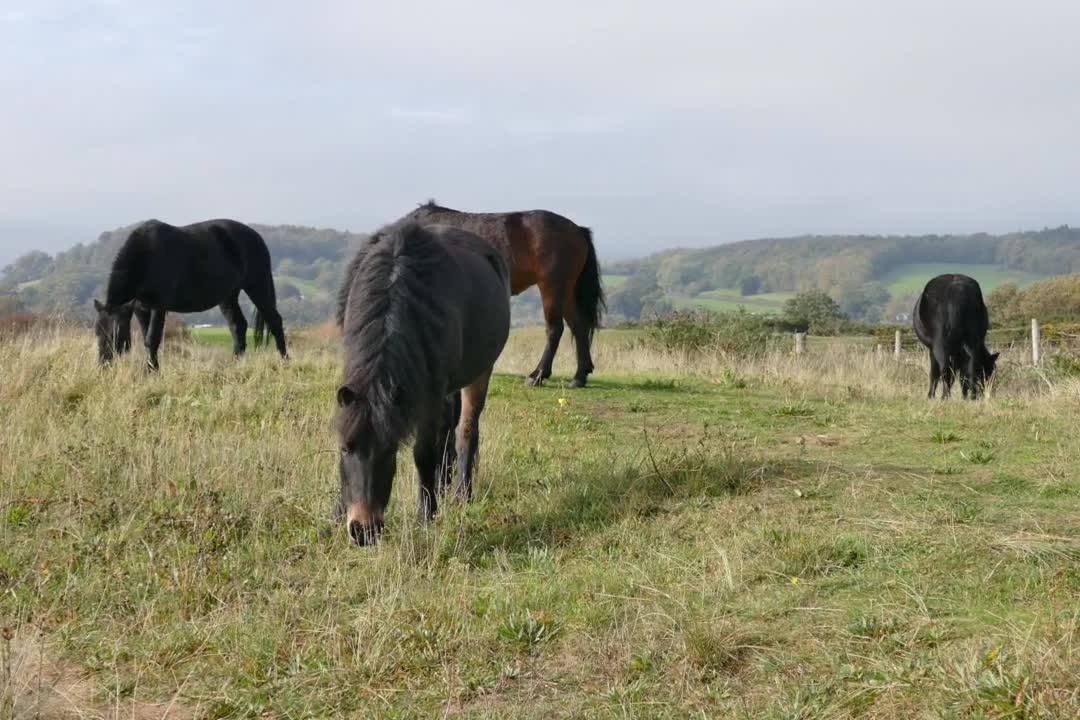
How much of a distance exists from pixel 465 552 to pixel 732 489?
2059 mm

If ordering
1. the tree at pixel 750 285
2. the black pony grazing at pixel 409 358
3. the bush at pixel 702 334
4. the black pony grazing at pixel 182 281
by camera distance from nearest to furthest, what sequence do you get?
the black pony grazing at pixel 409 358, the black pony grazing at pixel 182 281, the bush at pixel 702 334, the tree at pixel 750 285

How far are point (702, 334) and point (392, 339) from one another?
1474 cm

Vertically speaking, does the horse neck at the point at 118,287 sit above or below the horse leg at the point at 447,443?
above

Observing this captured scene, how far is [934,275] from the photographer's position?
10100cm

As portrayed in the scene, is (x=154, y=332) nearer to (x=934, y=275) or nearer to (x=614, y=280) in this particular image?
(x=934, y=275)

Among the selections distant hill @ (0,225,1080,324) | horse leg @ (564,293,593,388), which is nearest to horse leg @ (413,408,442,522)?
horse leg @ (564,293,593,388)

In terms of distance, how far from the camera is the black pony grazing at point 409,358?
5.42 meters

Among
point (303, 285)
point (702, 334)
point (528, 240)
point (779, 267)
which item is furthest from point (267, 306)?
point (779, 267)

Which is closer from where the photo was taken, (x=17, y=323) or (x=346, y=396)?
(x=346, y=396)

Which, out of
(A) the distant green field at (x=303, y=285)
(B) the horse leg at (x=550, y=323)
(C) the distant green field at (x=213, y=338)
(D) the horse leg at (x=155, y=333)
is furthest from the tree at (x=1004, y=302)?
(A) the distant green field at (x=303, y=285)

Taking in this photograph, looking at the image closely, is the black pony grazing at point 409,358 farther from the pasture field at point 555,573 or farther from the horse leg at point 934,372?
the horse leg at point 934,372

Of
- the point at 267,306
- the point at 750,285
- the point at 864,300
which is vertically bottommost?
the point at 864,300

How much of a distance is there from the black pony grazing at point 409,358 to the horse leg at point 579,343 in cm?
473

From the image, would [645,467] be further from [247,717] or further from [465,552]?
[247,717]
